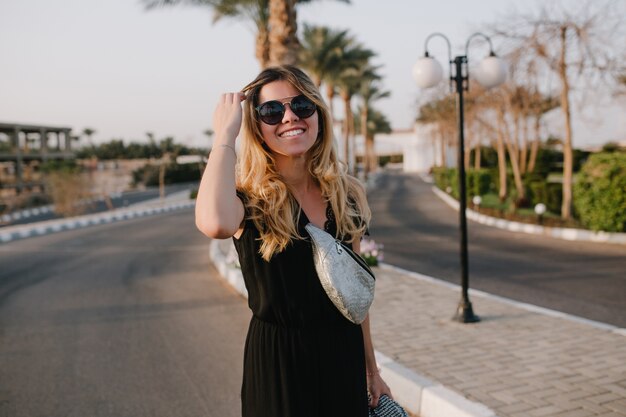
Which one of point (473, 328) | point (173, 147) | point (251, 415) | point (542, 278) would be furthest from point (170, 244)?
point (173, 147)

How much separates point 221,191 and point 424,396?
2754mm

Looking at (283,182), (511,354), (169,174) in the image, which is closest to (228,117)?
(283,182)

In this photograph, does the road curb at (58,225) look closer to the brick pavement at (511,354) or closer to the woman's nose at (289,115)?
the brick pavement at (511,354)

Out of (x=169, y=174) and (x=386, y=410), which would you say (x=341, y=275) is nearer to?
(x=386, y=410)

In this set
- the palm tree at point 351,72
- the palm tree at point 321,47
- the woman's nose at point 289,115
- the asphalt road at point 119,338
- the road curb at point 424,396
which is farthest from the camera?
the palm tree at point 351,72

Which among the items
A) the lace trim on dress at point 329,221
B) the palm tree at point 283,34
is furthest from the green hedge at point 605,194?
the lace trim on dress at point 329,221

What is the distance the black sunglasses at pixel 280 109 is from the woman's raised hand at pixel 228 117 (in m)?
0.09

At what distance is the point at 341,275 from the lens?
1.78 meters

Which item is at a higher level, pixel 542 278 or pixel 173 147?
pixel 173 147

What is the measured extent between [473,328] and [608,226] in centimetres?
876

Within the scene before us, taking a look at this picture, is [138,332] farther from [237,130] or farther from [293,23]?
[293,23]

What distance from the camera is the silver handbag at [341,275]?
1767 millimetres

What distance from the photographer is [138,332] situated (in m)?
6.11

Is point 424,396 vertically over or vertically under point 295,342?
under
